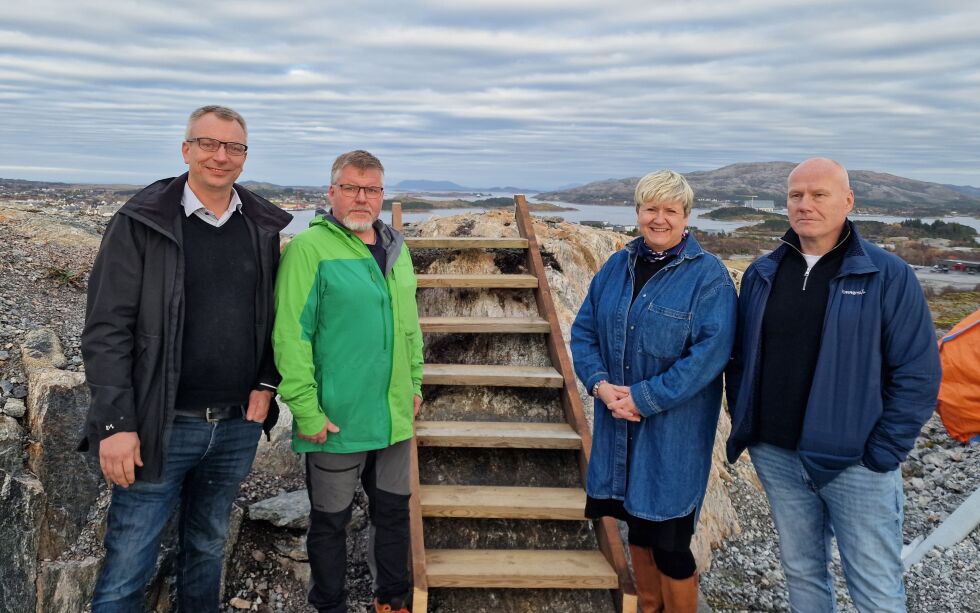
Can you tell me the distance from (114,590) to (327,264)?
199 cm

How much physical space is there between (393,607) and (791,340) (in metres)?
2.88

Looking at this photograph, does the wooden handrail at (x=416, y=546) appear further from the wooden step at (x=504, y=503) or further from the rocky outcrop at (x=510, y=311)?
the rocky outcrop at (x=510, y=311)

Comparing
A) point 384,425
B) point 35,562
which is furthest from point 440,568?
point 35,562

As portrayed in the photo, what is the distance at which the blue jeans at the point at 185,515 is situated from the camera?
134 inches

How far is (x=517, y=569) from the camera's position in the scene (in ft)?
14.5

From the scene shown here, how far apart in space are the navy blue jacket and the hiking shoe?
101 inches

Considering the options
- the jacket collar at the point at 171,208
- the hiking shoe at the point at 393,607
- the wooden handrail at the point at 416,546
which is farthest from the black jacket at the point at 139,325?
the hiking shoe at the point at 393,607

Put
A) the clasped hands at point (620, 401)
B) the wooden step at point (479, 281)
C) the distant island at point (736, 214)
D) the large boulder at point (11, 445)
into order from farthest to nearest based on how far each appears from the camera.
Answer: the distant island at point (736, 214) → the wooden step at point (479, 281) → the large boulder at point (11, 445) → the clasped hands at point (620, 401)

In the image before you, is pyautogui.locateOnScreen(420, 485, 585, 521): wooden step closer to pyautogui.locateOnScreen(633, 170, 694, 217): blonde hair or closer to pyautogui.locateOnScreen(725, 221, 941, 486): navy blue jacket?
pyautogui.locateOnScreen(725, 221, 941, 486): navy blue jacket

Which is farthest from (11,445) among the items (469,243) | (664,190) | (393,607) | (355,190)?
(664,190)

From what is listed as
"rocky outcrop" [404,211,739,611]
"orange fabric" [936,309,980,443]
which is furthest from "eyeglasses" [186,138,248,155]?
"orange fabric" [936,309,980,443]

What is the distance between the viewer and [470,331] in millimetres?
6008

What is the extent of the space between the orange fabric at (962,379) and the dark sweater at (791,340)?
1.51 m

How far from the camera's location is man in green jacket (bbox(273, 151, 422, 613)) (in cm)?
360
